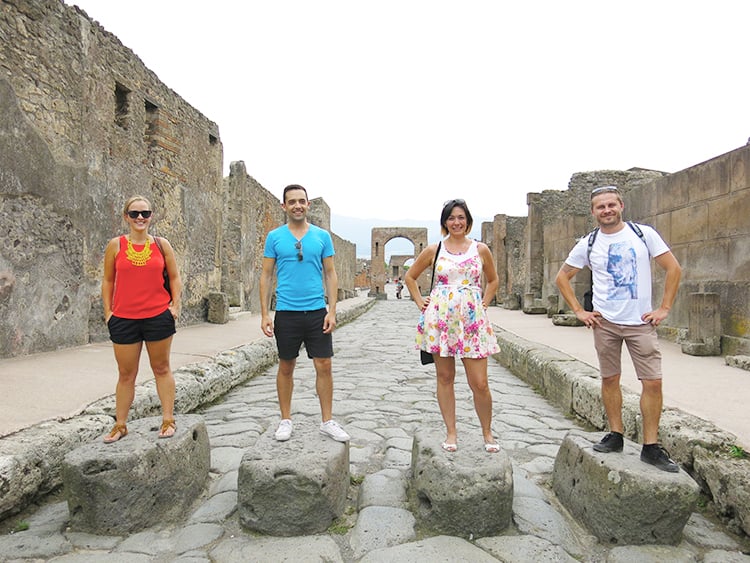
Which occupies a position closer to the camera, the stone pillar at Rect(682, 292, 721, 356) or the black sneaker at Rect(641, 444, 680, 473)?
the black sneaker at Rect(641, 444, 680, 473)

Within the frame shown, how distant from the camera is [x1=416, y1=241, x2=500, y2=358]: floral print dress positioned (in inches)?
109

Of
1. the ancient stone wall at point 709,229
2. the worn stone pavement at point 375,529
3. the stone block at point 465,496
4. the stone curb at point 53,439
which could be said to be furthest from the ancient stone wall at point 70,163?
the ancient stone wall at point 709,229

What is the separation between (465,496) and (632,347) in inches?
42.5

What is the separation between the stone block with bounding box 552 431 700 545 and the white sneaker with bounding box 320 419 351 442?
1.19 metres

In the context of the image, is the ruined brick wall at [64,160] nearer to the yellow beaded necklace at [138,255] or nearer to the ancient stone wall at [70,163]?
the ancient stone wall at [70,163]

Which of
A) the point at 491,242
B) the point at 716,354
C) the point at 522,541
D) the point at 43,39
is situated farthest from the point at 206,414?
the point at 491,242

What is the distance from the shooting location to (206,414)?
14.5 feet

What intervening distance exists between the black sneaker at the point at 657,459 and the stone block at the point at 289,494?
144 centimetres

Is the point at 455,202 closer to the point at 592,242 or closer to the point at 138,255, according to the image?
the point at 592,242

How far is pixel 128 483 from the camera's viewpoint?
2.40 meters

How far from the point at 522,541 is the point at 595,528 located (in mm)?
362

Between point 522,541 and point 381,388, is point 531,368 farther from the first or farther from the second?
point 522,541

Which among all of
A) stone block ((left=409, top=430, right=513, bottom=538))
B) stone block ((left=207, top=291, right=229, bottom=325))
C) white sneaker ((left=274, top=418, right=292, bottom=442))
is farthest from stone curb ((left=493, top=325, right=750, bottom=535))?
stone block ((left=207, top=291, right=229, bottom=325))

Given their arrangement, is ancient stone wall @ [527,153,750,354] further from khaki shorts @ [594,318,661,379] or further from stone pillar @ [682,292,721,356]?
khaki shorts @ [594,318,661,379]
